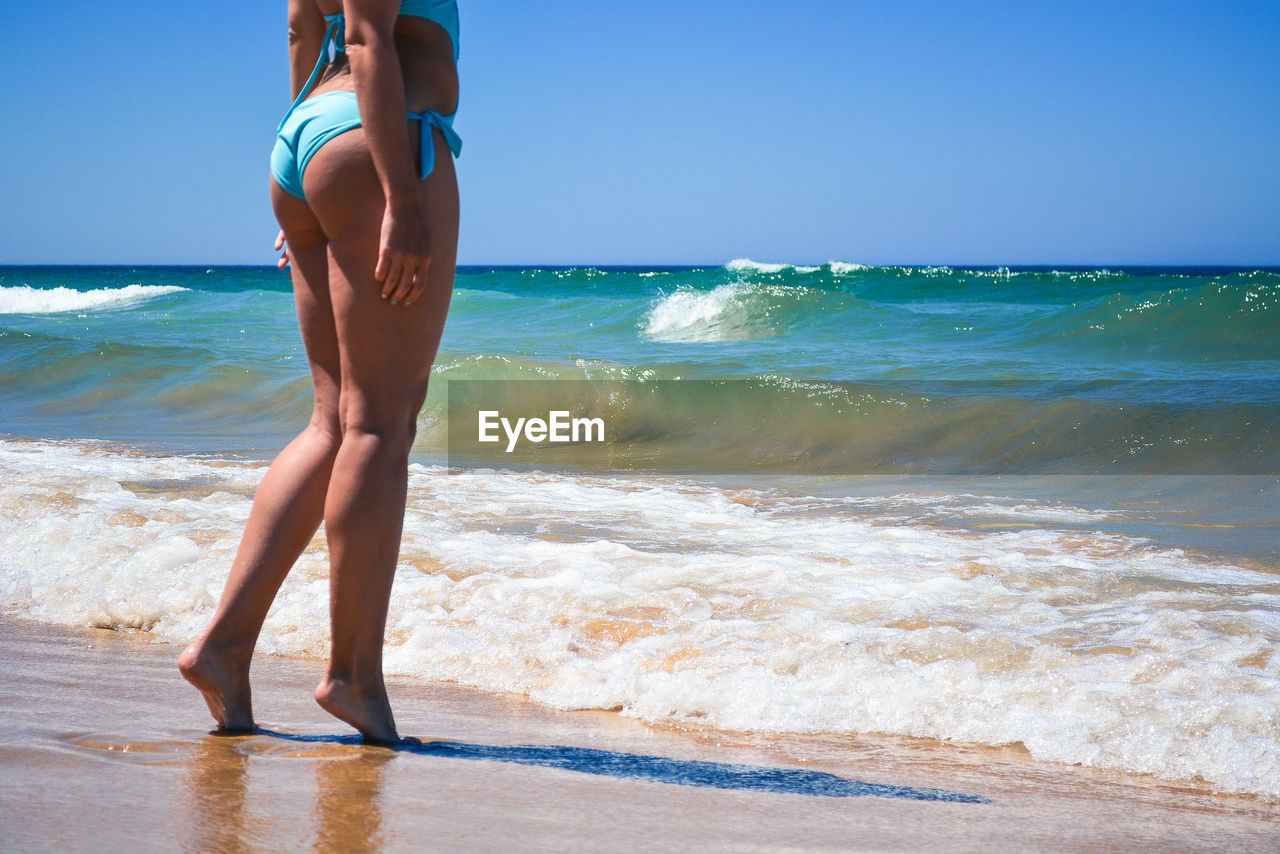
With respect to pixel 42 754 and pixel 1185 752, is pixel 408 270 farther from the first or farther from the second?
pixel 1185 752

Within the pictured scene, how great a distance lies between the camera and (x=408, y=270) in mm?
1646

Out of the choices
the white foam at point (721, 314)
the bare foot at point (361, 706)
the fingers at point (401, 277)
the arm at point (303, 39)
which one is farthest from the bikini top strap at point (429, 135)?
the white foam at point (721, 314)

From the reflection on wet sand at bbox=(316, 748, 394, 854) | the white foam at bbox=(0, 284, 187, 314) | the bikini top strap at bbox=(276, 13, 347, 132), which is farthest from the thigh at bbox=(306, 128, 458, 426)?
the white foam at bbox=(0, 284, 187, 314)

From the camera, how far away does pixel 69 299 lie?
107 feet

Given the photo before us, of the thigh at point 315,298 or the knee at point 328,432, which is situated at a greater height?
the thigh at point 315,298

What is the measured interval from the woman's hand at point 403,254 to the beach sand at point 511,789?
2.22ft

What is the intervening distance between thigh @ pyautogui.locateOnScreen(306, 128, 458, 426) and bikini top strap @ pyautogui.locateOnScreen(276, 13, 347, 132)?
0.19 m

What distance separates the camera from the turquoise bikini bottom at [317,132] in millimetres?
1685

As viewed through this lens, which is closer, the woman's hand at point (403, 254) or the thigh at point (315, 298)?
the woman's hand at point (403, 254)

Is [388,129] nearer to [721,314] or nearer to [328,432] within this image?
[328,432]

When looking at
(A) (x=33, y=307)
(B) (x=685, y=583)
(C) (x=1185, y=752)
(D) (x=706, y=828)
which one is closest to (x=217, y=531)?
(B) (x=685, y=583)

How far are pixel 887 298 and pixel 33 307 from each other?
2327cm

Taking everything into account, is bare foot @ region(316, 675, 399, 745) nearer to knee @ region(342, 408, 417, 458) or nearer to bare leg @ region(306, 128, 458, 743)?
bare leg @ region(306, 128, 458, 743)

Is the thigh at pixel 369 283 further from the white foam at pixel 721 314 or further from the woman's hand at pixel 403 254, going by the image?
the white foam at pixel 721 314
